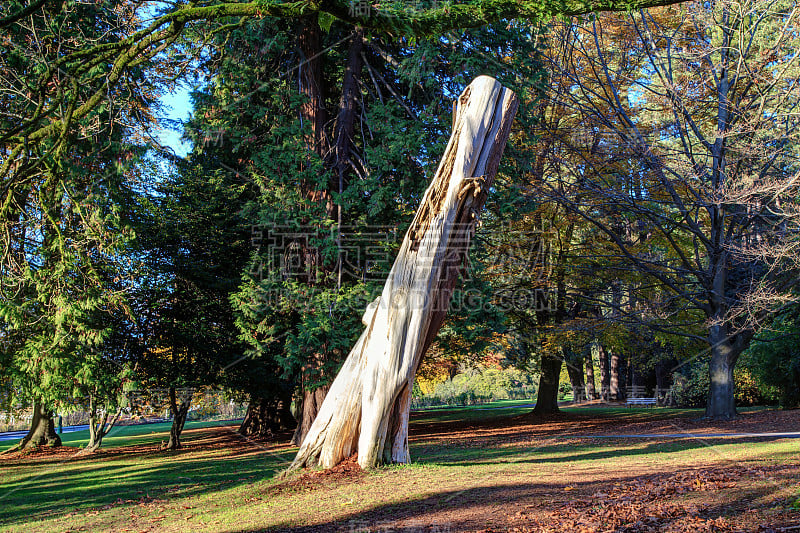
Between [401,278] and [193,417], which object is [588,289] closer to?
[401,278]

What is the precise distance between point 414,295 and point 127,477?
7.46 meters

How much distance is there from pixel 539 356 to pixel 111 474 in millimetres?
15049

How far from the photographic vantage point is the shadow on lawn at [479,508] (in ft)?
16.9

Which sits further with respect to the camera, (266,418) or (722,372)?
(266,418)

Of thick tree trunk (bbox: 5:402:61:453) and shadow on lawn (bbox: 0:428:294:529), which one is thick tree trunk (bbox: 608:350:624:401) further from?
thick tree trunk (bbox: 5:402:61:453)

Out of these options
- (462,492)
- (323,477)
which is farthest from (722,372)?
(323,477)

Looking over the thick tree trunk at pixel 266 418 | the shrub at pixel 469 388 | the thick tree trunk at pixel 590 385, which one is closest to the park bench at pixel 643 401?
the thick tree trunk at pixel 590 385

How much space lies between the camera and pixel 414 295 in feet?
28.5

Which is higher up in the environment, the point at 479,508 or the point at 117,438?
the point at 479,508

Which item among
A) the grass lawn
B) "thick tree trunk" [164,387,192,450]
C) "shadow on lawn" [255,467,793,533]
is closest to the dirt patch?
the grass lawn

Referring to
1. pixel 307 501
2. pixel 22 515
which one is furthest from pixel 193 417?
pixel 307 501

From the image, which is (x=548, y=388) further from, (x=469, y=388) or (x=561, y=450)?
(x=469, y=388)

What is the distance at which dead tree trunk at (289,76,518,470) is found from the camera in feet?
28.2

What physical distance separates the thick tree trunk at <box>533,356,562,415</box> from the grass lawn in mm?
8315
